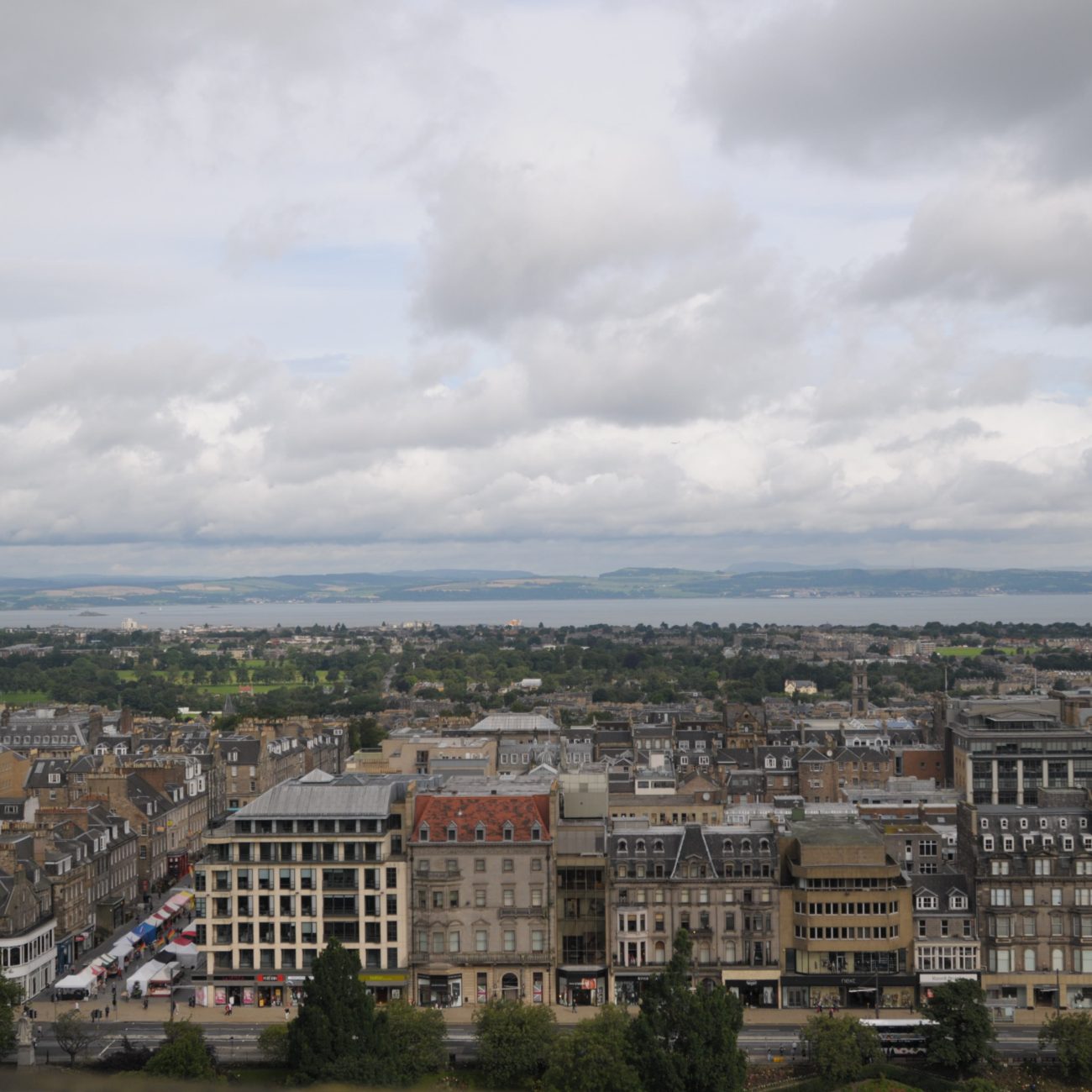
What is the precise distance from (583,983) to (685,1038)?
592 inches

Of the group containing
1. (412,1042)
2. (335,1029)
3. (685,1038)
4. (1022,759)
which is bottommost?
(412,1042)

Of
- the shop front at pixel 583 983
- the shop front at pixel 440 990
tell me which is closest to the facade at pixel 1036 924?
the shop front at pixel 583 983

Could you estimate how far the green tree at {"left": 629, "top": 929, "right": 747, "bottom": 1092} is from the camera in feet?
156

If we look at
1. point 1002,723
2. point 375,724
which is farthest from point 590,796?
point 375,724

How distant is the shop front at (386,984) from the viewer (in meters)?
61.9

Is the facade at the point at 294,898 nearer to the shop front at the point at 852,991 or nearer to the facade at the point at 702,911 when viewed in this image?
the facade at the point at 702,911

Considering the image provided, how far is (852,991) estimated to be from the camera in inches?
2438

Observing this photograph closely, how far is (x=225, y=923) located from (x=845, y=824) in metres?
30.6

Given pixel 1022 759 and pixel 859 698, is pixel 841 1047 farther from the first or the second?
pixel 859 698

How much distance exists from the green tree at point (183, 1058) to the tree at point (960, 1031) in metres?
28.4

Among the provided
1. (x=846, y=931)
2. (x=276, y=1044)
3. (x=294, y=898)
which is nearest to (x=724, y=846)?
(x=846, y=931)

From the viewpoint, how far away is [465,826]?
63719 mm

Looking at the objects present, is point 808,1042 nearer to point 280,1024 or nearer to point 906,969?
point 906,969

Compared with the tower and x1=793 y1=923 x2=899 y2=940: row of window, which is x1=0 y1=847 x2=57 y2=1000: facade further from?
the tower
